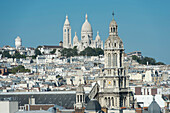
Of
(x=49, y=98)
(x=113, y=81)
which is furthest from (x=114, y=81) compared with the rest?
(x=49, y=98)

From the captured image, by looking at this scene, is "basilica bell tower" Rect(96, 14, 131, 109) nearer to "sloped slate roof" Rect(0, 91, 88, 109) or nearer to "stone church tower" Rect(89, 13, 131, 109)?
"stone church tower" Rect(89, 13, 131, 109)

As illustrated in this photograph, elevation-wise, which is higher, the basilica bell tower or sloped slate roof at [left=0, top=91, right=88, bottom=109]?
the basilica bell tower

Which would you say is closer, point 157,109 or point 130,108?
point 157,109

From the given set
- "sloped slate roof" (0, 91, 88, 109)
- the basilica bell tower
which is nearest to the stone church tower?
the basilica bell tower

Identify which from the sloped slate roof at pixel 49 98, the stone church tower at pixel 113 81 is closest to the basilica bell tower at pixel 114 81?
the stone church tower at pixel 113 81

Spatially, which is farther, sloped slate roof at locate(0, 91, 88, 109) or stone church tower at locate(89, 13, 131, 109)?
sloped slate roof at locate(0, 91, 88, 109)

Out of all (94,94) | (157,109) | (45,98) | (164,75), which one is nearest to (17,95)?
(45,98)

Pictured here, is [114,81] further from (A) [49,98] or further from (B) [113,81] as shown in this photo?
(A) [49,98]

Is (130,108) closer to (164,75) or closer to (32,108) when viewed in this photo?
(32,108)

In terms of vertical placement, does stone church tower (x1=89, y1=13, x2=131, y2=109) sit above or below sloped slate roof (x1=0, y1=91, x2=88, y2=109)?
above
